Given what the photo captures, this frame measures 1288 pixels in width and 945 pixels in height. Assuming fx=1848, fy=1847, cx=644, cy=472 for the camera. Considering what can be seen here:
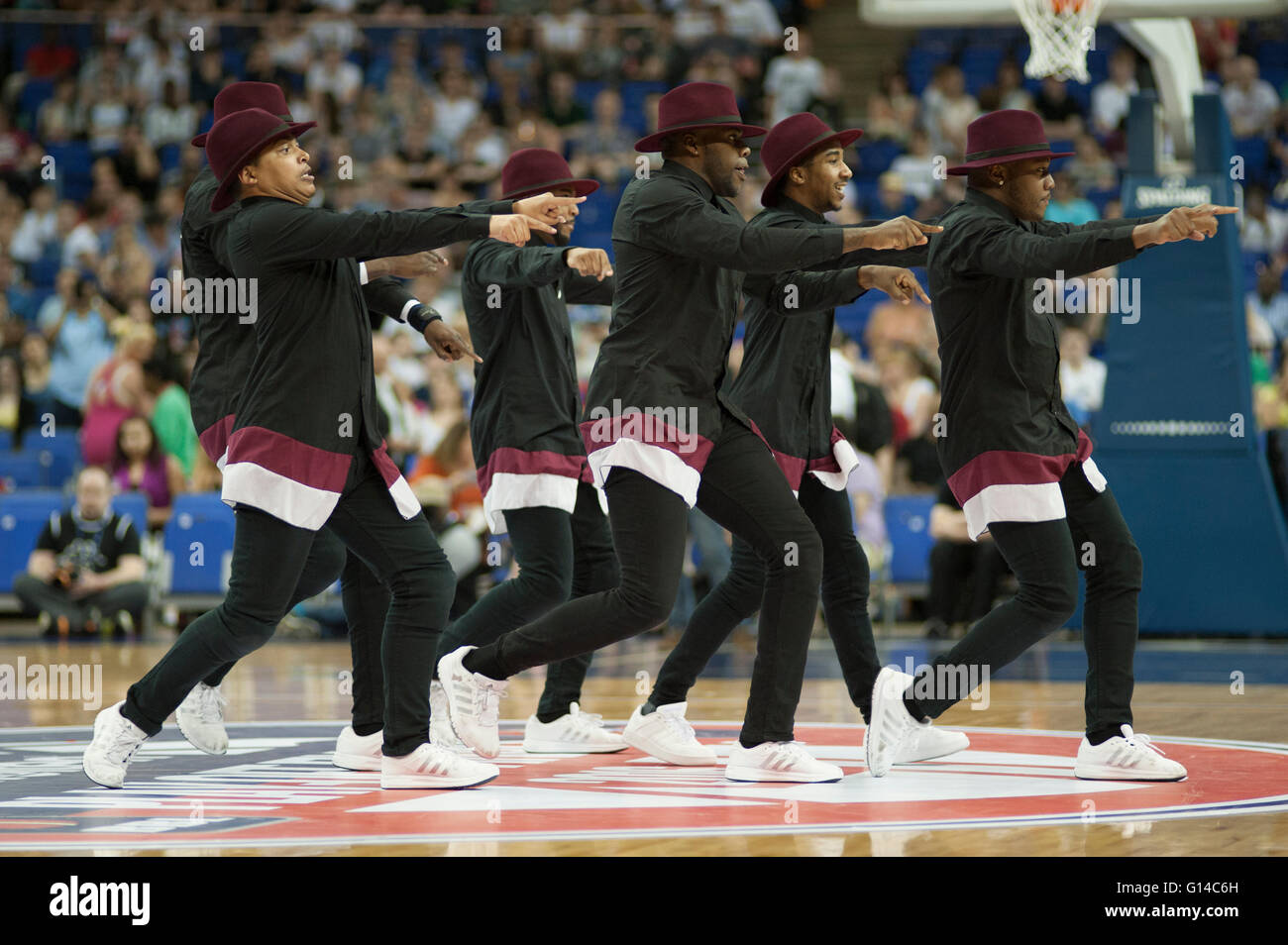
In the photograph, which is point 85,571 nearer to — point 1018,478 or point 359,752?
point 359,752

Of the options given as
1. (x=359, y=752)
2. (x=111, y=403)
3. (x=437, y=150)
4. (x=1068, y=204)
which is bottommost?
(x=359, y=752)

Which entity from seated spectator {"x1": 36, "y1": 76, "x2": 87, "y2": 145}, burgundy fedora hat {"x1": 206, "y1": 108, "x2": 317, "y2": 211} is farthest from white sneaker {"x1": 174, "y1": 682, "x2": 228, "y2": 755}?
seated spectator {"x1": 36, "y1": 76, "x2": 87, "y2": 145}

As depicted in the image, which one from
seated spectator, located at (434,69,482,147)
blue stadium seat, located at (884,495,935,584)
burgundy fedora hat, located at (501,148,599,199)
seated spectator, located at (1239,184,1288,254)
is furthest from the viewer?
seated spectator, located at (434,69,482,147)

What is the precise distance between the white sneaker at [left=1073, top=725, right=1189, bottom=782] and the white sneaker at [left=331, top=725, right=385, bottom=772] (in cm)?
225

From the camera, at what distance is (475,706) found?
19.7ft

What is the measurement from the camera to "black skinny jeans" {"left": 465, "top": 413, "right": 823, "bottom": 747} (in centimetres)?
551

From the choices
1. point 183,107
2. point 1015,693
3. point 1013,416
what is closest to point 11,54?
point 183,107

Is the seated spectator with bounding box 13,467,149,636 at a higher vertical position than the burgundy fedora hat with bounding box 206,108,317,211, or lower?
lower

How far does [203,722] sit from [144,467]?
7453 mm

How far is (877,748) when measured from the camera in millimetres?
5742

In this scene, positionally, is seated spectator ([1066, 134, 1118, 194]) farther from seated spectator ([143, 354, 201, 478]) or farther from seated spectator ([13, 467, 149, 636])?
seated spectator ([13, 467, 149, 636])

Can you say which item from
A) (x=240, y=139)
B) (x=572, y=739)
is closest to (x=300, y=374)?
(x=240, y=139)

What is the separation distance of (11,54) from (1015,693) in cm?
1466
